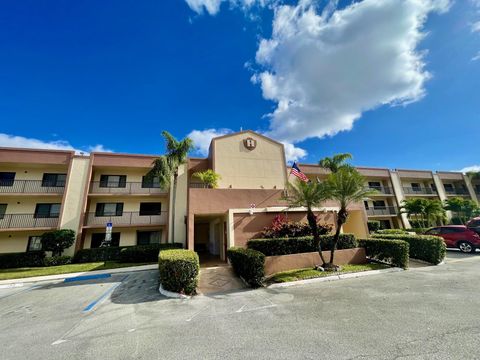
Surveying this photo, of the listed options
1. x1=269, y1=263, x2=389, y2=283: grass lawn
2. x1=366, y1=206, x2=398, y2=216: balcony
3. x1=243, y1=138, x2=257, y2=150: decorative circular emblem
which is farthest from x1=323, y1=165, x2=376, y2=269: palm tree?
x1=366, y1=206, x2=398, y2=216: balcony

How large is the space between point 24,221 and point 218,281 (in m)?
18.7

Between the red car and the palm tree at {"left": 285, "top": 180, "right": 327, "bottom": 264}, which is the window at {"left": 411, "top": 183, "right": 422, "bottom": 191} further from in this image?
the palm tree at {"left": 285, "top": 180, "right": 327, "bottom": 264}

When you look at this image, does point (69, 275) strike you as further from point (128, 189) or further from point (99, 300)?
point (128, 189)

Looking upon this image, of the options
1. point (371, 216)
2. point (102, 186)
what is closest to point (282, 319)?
point (102, 186)

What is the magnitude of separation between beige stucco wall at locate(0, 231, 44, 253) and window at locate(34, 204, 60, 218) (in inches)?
66.2

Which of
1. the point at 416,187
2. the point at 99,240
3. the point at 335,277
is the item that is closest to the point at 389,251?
the point at 335,277

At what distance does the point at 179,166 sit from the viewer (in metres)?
19.5

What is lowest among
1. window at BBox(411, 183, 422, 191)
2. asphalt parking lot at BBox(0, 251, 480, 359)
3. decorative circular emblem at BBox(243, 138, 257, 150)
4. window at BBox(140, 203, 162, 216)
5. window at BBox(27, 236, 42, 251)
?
asphalt parking lot at BBox(0, 251, 480, 359)

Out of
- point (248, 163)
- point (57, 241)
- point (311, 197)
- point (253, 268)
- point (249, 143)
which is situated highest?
point (249, 143)

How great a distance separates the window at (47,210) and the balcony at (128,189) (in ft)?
11.5

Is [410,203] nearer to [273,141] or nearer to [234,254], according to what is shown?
[273,141]

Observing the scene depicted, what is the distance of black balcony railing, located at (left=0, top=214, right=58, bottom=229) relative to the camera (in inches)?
656

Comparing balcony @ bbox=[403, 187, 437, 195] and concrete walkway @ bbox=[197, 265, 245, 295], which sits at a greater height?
balcony @ bbox=[403, 187, 437, 195]

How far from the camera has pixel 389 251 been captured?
11.0m
